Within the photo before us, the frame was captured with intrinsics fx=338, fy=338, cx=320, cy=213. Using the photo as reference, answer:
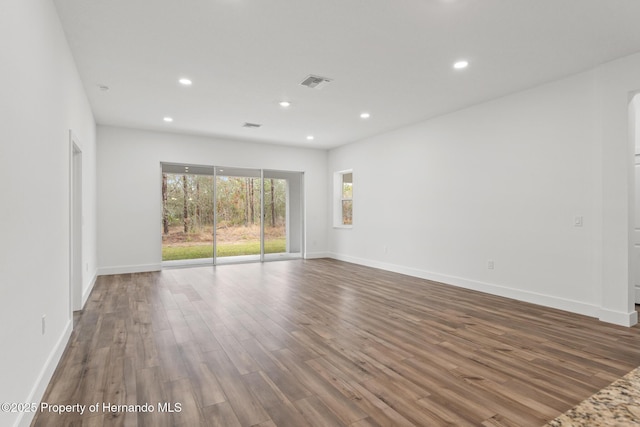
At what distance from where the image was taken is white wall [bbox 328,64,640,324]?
373 centimetres

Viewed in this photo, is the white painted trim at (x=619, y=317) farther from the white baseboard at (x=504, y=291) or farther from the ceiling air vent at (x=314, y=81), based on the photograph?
the ceiling air vent at (x=314, y=81)

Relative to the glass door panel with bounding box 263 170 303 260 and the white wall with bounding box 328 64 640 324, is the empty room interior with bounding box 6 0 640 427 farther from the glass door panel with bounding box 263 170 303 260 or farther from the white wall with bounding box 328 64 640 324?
the glass door panel with bounding box 263 170 303 260

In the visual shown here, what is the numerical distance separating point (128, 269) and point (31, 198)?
490 cm

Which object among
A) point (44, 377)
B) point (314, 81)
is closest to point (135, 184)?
point (314, 81)

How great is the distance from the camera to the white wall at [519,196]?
12.3 ft

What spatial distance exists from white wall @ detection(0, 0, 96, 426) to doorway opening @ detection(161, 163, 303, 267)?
4.04 metres

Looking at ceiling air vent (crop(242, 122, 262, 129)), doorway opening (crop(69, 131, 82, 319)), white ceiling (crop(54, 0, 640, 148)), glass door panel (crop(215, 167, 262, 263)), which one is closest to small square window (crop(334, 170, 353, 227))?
glass door panel (crop(215, 167, 262, 263))

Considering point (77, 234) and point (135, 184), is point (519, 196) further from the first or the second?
point (135, 184)

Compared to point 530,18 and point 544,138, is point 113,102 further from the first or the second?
point 544,138

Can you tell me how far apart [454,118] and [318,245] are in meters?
4.55

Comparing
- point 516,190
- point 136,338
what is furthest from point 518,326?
point 136,338

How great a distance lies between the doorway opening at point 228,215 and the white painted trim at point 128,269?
477mm

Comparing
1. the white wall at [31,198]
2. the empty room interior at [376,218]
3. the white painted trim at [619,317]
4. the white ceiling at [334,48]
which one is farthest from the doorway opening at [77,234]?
the white painted trim at [619,317]

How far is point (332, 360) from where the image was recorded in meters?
2.64
